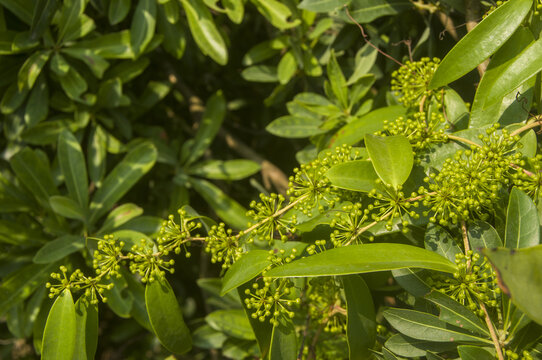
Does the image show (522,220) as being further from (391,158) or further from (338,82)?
(338,82)

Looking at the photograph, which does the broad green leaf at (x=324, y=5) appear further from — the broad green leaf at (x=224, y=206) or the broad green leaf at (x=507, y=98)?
the broad green leaf at (x=224, y=206)

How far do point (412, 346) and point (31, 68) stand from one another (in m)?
1.47

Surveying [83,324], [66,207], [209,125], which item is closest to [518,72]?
[83,324]

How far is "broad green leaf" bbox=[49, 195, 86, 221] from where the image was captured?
5.00 feet

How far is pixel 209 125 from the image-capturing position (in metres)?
1.93

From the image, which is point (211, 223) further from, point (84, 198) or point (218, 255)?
point (84, 198)

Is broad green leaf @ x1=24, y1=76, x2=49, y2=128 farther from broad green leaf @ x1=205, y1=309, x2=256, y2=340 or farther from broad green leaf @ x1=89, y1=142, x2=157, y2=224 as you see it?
broad green leaf @ x1=205, y1=309, x2=256, y2=340

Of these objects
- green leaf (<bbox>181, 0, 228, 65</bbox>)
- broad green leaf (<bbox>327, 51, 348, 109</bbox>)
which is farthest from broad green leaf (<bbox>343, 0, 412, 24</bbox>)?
green leaf (<bbox>181, 0, 228, 65</bbox>)

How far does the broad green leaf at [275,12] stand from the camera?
5.07ft

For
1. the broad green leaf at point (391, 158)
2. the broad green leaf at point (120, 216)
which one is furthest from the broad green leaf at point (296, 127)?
the broad green leaf at point (391, 158)

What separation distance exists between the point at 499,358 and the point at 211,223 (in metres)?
0.67

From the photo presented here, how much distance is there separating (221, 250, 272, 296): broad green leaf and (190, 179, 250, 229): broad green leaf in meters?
0.76

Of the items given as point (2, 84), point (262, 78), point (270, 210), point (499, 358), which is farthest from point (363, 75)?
point (2, 84)

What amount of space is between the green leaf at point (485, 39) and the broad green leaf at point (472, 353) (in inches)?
21.8
